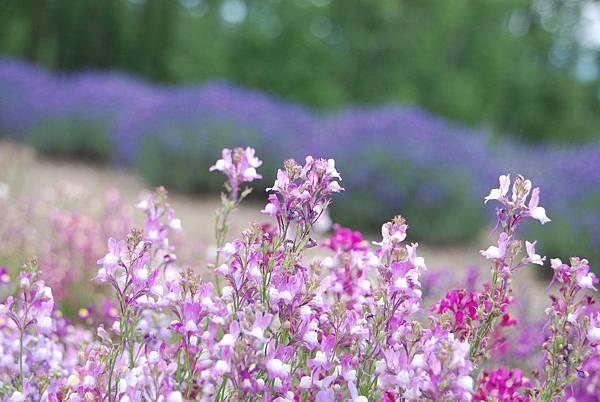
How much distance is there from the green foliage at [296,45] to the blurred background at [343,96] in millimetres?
31

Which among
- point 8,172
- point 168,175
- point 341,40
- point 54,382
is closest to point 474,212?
point 168,175

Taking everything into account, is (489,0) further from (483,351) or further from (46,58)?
(483,351)

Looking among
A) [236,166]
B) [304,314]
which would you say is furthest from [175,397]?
[236,166]

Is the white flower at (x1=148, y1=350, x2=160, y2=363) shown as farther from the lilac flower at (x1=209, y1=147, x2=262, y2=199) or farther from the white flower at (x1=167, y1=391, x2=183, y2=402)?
the lilac flower at (x1=209, y1=147, x2=262, y2=199)

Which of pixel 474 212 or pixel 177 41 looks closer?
pixel 474 212

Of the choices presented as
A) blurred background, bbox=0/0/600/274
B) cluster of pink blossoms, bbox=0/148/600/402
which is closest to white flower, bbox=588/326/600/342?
cluster of pink blossoms, bbox=0/148/600/402

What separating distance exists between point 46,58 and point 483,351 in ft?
48.4

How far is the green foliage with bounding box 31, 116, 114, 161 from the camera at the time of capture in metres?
10.6

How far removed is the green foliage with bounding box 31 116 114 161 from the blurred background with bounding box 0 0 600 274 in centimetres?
2

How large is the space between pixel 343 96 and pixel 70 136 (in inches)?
234

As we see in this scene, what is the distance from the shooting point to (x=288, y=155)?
8703 millimetres

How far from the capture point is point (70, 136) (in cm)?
1069

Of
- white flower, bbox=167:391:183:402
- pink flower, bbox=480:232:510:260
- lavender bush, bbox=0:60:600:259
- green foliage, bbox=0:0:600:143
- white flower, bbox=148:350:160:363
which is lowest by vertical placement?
white flower, bbox=167:391:183:402

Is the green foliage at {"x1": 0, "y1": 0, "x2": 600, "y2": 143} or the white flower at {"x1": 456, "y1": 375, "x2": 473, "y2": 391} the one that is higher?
the green foliage at {"x1": 0, "y1": 0, "x2": 600, "y2": 143}
